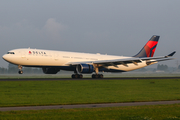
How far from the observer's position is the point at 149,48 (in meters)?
53.6

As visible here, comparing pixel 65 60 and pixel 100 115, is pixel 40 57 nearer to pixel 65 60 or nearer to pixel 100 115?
pixel 65 60

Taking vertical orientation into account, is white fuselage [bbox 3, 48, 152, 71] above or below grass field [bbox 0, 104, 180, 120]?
above

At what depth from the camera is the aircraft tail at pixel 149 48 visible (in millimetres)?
53406

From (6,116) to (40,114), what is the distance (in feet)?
4.73

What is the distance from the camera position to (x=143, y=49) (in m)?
53.6

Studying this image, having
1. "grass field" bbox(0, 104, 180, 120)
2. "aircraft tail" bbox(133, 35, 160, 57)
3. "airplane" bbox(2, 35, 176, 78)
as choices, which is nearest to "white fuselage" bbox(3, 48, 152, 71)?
"airplane" bbox(2, 35, 176, 78)

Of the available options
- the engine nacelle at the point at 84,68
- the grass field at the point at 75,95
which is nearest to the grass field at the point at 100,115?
the grass field at the point at 75,95

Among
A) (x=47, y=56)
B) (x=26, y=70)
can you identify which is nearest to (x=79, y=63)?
(x=47, y=56)

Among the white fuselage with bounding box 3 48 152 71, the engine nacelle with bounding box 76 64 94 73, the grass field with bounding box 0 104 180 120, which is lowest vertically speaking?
the grass field with bounding box 0 104 180 120

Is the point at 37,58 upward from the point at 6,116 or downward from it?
upward

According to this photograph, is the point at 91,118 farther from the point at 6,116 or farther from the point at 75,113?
the point at 6,116

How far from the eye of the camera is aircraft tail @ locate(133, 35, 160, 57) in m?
53.4

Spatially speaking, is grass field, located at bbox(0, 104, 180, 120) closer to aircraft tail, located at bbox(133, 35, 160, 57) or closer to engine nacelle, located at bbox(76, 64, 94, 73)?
engine nacelle, located at bbox(76, 64, 94, 73)

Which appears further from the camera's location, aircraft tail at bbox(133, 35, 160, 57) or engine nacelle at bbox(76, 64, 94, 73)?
aircraft tail at bbox(133, 35, 160, 57)
